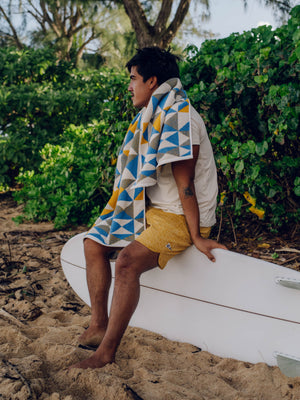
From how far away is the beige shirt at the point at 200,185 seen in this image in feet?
7.21

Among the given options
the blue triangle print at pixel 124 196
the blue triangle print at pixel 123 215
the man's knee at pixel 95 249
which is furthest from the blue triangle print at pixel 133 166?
the man's knee at pixel 95 249

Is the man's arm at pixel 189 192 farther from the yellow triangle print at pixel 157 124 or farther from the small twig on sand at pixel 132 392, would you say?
the small twig on sand at pixel 132 392

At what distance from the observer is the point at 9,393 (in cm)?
165

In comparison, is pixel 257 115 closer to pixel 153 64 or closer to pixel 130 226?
pixel 153 64

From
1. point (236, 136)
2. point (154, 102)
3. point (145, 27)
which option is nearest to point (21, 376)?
point (154, 102)

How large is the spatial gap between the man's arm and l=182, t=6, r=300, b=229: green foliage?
2.58 feet

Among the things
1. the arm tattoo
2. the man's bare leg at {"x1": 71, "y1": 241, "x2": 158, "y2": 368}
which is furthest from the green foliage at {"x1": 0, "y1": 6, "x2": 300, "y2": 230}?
the man's bare leg at {"x1": 71, "y1": 241, "x2": 158, "y2": 368}

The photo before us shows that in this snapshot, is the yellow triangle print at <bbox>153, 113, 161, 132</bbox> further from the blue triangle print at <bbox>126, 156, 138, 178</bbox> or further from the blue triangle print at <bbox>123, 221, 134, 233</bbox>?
the blue triangle print at <bbox>123, 221, 134, 233</bbox>

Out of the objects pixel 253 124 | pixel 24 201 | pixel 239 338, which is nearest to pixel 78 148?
pixel 24 201

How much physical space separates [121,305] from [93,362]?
29 centimetres

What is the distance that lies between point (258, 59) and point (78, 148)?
2.75 m

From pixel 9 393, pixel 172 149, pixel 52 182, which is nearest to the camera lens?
pixel 9 393

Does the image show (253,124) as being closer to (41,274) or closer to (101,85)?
(41,274)

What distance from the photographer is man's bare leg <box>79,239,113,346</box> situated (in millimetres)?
2223
